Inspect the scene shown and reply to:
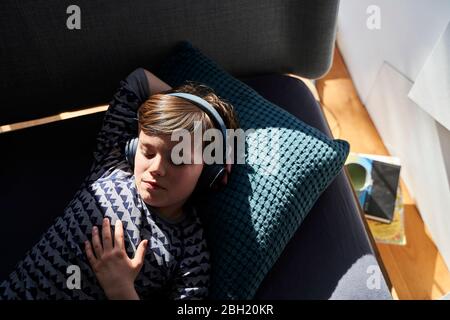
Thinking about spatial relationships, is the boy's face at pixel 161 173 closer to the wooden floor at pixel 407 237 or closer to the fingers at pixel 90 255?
the fingers at pixel 90 255

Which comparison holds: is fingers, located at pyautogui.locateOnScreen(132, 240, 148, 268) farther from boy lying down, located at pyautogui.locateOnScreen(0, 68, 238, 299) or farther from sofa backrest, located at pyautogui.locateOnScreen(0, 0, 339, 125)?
sofa backrest, located at pyautogui.locateOnScreen(0, 0, 339, 125)

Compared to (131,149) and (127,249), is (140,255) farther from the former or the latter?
(131,149)

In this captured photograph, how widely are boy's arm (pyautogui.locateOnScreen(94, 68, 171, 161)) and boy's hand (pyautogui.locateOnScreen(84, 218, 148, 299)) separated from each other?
24 centimetres

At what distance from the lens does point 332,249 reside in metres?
0.98

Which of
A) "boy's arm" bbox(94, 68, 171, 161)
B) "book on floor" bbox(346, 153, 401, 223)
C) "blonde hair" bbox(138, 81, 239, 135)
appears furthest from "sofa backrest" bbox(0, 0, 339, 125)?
"book on floor" bbox(346, 153, 401, 223)

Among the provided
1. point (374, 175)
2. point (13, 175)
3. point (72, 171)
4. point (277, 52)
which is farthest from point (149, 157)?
point (374, 175)

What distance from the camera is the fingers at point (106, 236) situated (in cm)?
88

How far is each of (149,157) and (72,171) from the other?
1.04ft

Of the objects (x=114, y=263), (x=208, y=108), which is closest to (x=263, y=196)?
(x=208, y=108)

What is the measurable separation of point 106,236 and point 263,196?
1.12ft

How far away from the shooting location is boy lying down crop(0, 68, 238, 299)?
870mm
